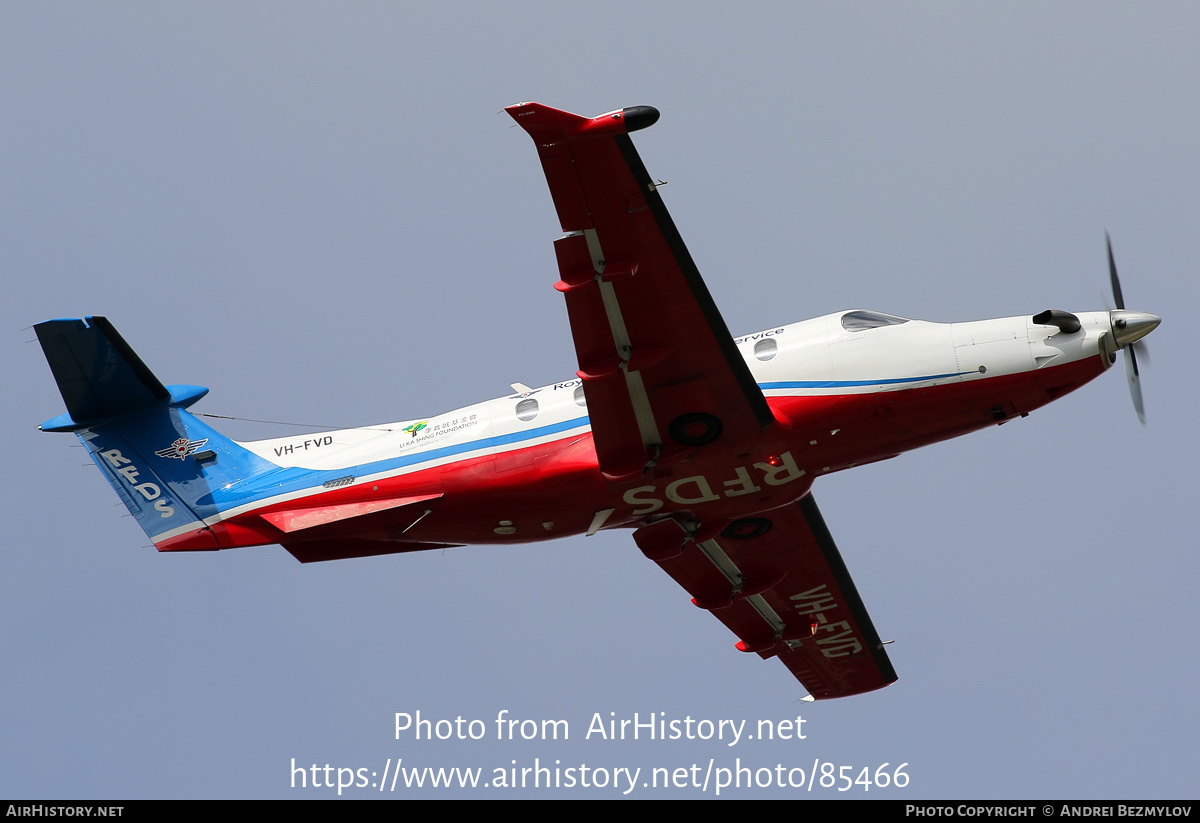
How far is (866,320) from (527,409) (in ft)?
21.2

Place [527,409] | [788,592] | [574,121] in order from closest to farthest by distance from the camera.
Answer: [574,121], [527,409], [788,592]

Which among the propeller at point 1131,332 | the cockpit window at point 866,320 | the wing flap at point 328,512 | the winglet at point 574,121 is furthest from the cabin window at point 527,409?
the propeller at point 1131,332

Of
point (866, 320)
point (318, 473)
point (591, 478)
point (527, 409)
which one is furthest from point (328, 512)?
point (866, 320)

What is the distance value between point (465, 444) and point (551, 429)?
1.68 m

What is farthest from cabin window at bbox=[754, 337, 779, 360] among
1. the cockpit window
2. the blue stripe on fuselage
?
the blue stripe on fuselage

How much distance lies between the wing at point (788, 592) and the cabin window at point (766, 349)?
3752mm

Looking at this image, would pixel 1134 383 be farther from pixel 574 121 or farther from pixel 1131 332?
pixel 574 121

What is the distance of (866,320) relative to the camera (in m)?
22.7

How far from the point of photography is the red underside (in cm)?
2200

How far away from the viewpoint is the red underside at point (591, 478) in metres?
22.0

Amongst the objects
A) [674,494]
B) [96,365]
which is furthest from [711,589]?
[96,365]

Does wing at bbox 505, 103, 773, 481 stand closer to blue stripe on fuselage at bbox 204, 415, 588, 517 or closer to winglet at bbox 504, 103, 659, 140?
winglet at bbox 504, 103, 659, 140

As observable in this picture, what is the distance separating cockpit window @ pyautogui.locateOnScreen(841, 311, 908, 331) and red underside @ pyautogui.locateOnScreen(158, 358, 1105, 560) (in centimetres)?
137

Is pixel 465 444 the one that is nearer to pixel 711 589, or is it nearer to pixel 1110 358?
pixel 711 589
